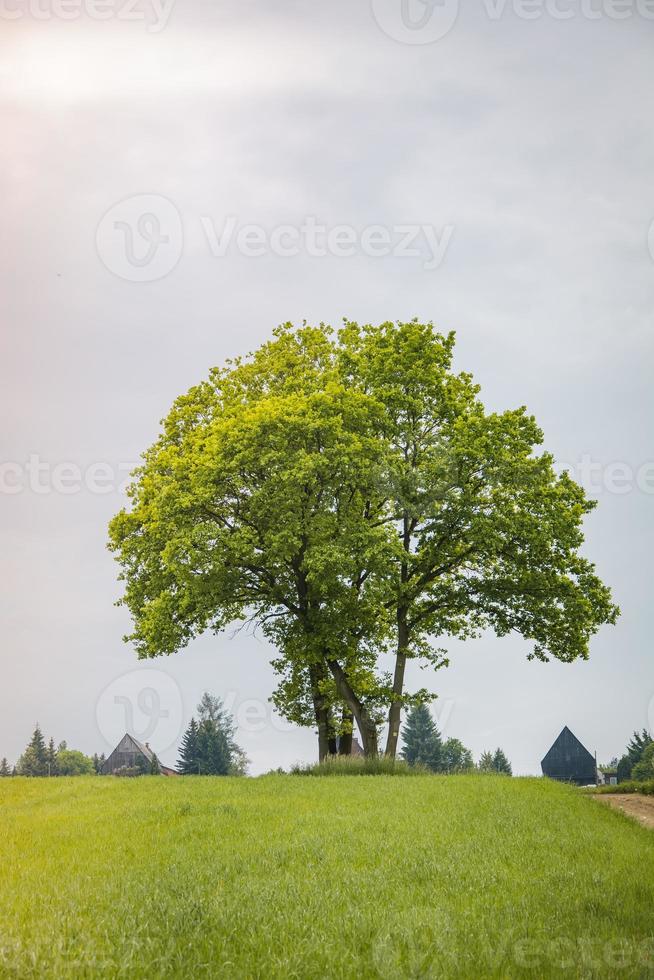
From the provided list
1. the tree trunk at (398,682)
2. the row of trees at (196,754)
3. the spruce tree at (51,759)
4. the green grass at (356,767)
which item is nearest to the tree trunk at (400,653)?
the tree trunk at (398,682)

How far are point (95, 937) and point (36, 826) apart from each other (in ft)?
28.3

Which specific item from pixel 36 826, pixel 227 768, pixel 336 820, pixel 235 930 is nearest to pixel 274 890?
pixel 235 930

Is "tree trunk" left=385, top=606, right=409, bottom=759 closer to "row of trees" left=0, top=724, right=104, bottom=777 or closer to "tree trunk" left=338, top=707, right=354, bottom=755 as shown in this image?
"tree trunk" left=338, top=707, right=354, bottom=755

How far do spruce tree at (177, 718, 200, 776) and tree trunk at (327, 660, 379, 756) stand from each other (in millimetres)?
50152

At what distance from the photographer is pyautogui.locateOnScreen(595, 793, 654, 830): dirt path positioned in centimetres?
2005

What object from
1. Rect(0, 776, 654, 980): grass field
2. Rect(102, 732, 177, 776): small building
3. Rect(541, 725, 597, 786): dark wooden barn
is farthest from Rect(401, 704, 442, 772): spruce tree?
Rect(0, 776, 654, 980): grass field

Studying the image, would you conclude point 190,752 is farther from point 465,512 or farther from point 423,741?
point 465,512

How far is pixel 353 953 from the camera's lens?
313 inches

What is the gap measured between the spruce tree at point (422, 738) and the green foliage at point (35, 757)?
124 ft

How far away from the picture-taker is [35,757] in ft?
295

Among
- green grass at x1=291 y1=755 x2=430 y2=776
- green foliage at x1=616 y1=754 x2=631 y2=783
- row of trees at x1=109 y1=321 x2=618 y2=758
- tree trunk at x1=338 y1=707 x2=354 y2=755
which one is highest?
row of trees at x1=109 y1=321 x2=618 y2=758

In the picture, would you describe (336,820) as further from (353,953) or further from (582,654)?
(582,654)

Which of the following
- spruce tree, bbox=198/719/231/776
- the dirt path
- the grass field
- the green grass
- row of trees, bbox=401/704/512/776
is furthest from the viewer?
row of trees, bbox=401/704/512/776

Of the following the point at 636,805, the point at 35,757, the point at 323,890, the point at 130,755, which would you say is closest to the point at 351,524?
the point at 636,805
